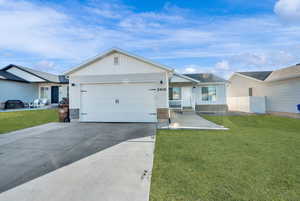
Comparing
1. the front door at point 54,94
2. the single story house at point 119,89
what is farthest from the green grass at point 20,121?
the front door at point 54,94

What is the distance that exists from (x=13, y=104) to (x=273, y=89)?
91.4 feet

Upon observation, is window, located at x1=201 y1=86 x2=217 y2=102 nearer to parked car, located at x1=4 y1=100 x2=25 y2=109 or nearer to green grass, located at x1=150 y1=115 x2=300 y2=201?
green grass, located at x1=150 y1=115 x2=300 y2=201

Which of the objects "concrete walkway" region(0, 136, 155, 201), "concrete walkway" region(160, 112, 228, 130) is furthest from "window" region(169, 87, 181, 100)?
"concrete walkway" region(0, 136, 155, 201)

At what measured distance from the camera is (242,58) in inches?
1342

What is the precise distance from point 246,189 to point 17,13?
1349 centimetres

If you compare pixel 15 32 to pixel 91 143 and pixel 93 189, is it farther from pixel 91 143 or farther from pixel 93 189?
pixel 93 189

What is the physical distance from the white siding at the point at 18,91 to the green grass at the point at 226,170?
20677 mm

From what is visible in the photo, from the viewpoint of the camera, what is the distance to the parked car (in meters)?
16.0

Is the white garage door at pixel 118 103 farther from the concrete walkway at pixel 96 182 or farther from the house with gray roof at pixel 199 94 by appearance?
the house with gray roof at pixel 199 94

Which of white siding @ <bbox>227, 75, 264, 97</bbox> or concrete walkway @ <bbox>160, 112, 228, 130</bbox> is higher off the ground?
white siding @ <bbox>227, 75, 264, 97</bbox>

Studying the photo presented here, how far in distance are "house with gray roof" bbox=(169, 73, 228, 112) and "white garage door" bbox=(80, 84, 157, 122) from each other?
20.3 ft

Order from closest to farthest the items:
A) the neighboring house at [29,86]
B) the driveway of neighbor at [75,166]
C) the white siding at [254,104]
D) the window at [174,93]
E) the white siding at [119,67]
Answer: the driveway of neighbor at [75,166] → the white siding at [119,67] → the white siding at [254,104] → the window at [174,93] → the neighboring house at [29,86]

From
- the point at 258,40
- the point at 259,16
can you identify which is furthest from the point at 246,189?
the point at 258,40

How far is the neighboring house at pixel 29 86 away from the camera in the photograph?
680 inches
